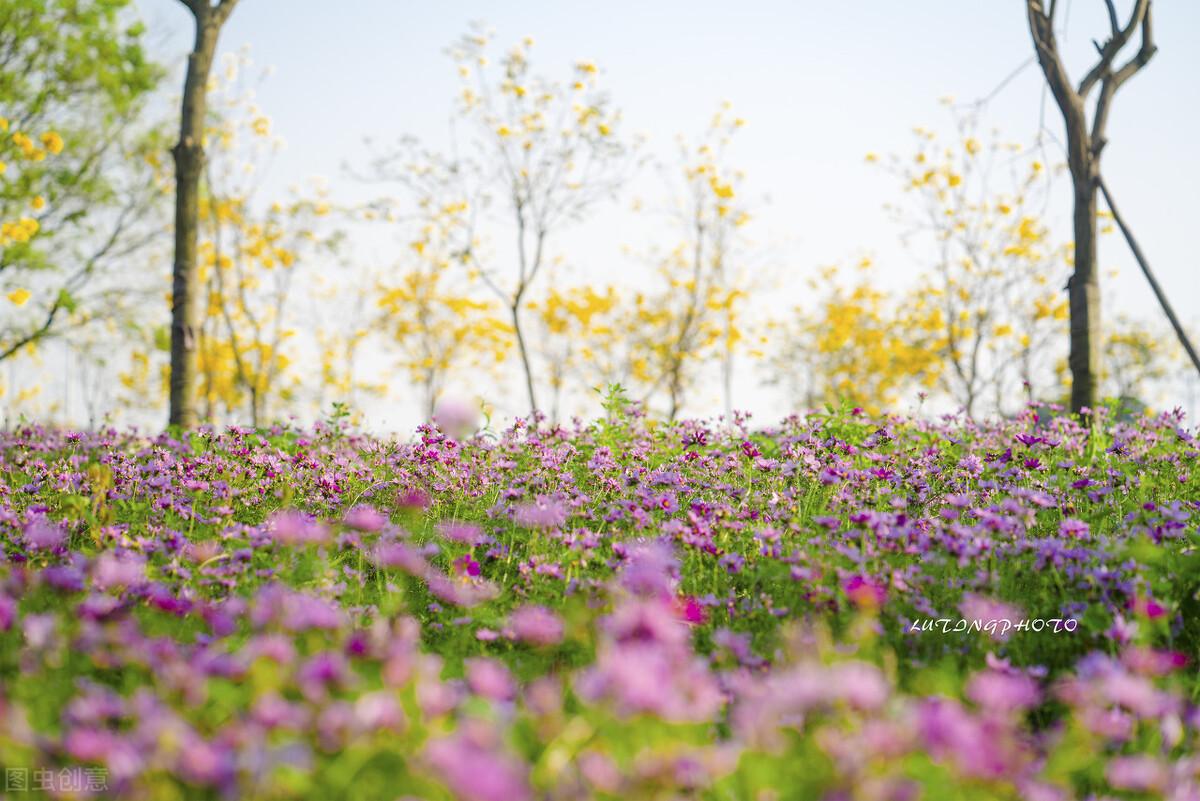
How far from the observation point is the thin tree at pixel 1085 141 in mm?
9727

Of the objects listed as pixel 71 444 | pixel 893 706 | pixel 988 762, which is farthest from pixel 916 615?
pixel 71 444

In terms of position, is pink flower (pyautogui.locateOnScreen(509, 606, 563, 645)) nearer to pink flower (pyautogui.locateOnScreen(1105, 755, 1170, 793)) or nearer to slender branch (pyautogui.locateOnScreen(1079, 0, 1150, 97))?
pink flower (pyautogui.locateOnScreen(1105, 755, 1170, 793))

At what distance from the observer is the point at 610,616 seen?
302 centimetres

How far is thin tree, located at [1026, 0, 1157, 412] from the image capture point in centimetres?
973

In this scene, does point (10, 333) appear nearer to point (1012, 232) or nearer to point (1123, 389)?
point (1012, 232)

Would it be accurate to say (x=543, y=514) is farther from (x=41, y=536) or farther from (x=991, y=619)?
(x=41, y=536)

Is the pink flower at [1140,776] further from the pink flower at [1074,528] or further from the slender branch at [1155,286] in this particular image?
the slender branch at [1155,286]

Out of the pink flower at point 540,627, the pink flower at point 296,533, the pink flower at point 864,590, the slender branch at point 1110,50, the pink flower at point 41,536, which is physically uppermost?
the slender branch at point 1110,50

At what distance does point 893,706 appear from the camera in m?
2.23

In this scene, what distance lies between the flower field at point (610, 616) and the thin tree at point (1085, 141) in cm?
236

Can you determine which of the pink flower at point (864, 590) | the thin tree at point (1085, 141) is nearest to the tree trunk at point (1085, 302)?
the thin tree at point (1085, 141)

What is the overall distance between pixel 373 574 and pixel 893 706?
10.7 ft

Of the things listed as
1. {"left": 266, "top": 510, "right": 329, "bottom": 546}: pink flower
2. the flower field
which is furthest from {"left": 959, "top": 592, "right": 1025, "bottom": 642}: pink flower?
{"left": 266, "top": 510, "right": 329, "bottom": 546}: pink flower

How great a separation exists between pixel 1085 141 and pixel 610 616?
33.3ft
